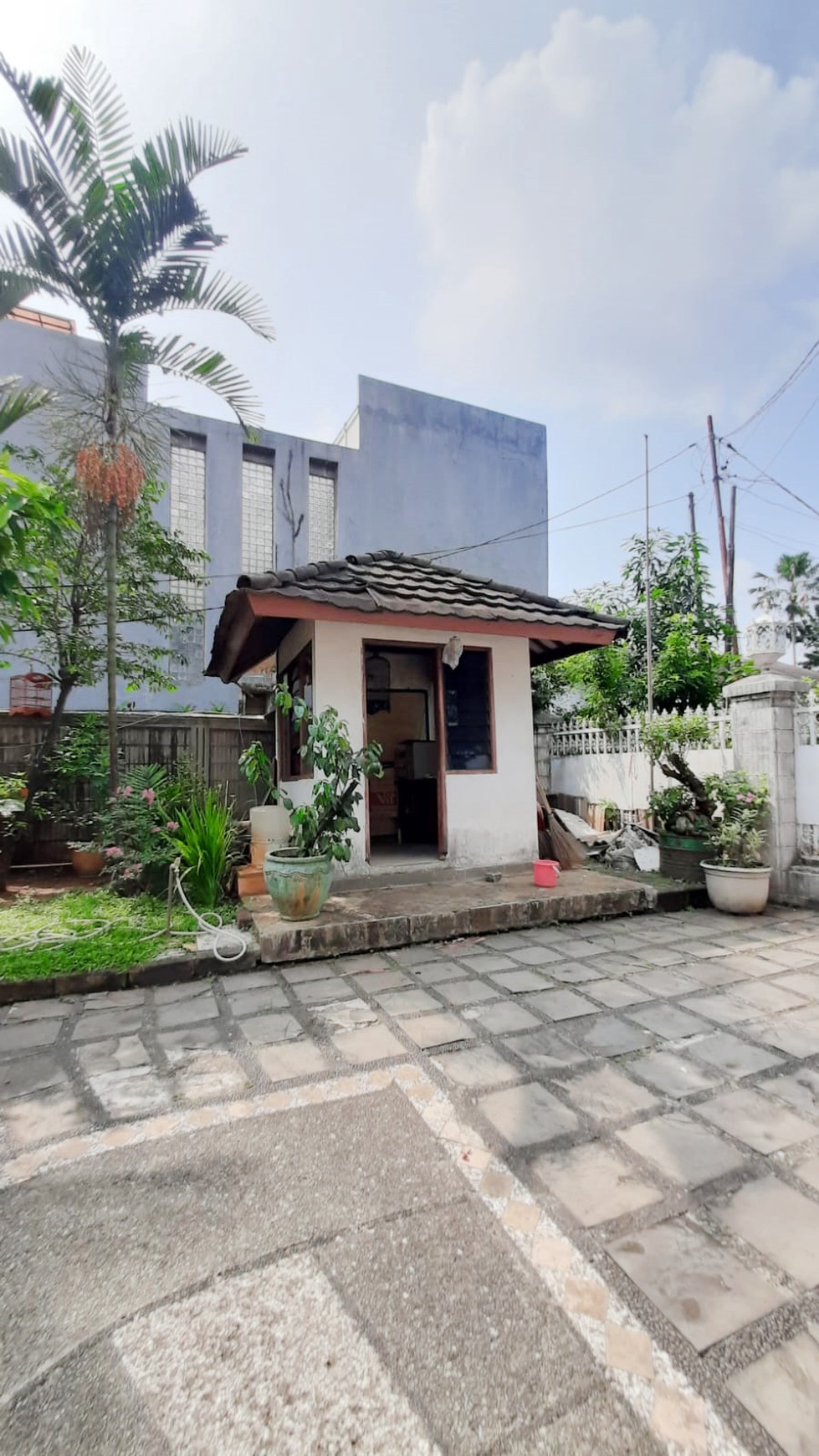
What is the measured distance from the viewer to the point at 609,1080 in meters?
2.41

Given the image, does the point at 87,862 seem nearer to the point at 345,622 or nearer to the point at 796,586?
the point at 345,622

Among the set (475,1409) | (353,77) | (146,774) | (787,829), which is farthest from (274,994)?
(353,77)

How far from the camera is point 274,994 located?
339 centimetres

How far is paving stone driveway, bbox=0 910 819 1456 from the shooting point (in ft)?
4.54

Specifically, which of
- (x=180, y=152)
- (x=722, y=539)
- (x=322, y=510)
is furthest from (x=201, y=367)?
(x=722, y=539)

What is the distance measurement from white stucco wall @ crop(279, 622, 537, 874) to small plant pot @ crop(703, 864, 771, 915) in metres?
1.66

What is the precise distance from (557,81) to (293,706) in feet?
20.3

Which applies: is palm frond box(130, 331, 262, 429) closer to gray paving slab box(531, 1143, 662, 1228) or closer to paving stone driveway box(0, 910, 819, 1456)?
paving stone driveway box(0, 910, 819, 1456)

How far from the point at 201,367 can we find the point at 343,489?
9.64 m

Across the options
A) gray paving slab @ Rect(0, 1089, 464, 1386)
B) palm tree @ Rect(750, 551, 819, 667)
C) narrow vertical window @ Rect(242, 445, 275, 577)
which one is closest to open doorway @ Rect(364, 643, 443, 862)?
gray paving slab @ Rect(0, 1089, 464, 1386)

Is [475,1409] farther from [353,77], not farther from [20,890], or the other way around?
[353,77]

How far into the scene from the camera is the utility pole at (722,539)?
41.4 feet

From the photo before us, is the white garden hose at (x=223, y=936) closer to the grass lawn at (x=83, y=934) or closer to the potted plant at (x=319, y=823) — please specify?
the grass lawn at (x=83, y=934)

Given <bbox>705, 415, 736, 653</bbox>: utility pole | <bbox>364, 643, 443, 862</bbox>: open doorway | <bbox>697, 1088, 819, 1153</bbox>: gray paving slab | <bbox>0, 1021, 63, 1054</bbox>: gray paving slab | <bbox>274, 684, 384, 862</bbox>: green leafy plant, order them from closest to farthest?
<bbox>697, 1088, 819, 1153</bbox>: gray paving slab → <bbox>0, 1021, 63, 1054</bbox>: gray paving slab → <bbox>274, 684, 384, 862</bbox>: green leafy plant → <bbox>364, 643, 443, 862</bbox>: open doorway → <bbox>705, 415, 736, 653</bbox>: utility pole
